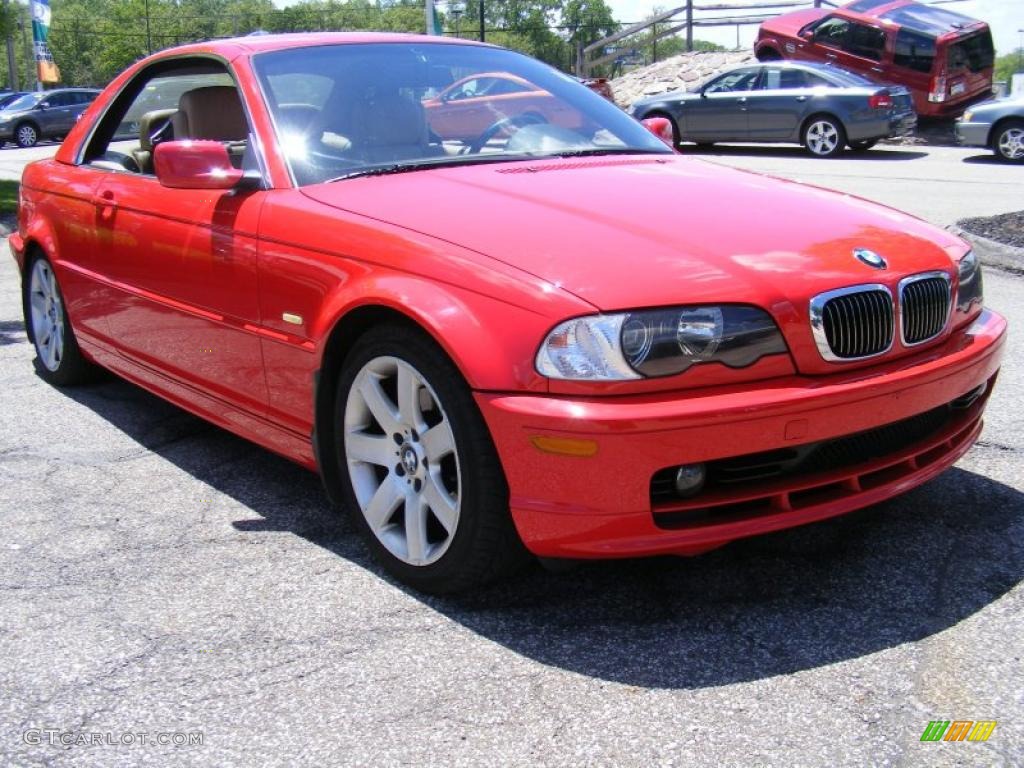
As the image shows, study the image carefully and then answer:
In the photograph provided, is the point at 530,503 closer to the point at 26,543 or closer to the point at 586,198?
the point at 586,198

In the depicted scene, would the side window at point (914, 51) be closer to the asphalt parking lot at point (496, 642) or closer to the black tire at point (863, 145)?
the black tire at point (863, 145)

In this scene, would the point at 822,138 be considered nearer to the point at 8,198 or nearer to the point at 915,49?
the point at 915,49

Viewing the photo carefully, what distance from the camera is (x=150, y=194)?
14.0 feet

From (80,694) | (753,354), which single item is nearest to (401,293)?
(753,354)

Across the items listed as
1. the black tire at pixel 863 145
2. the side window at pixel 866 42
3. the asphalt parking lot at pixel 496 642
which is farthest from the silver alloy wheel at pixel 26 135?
the asphalt parking lot at pixel 496 642

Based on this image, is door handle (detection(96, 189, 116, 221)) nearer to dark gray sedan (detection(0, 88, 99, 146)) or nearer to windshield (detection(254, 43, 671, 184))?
windshield (detection(254, 43, 671, 184))

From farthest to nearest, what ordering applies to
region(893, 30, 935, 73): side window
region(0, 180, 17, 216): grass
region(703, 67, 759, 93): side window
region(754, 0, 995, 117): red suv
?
region(754, 0, 995, 117): red suv < region(893, 30, 935, 73): side window < region(703, 67, 759, 93): side window < region(0, 180, 17, 216): grass

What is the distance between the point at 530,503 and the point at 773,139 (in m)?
16.1

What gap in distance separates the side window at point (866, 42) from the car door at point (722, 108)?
8.25 ft

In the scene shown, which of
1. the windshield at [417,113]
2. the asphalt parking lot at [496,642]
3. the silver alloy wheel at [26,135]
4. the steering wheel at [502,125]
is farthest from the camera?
the silver alloy wheel at [26,135]

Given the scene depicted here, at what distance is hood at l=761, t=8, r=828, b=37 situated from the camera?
812 inches

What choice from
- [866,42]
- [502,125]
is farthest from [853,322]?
[866,42]

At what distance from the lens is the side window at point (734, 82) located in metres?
18.1

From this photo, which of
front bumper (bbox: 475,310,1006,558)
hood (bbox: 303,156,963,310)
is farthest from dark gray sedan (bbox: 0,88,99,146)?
front bumper (bbox: 475,310,1006,558)
